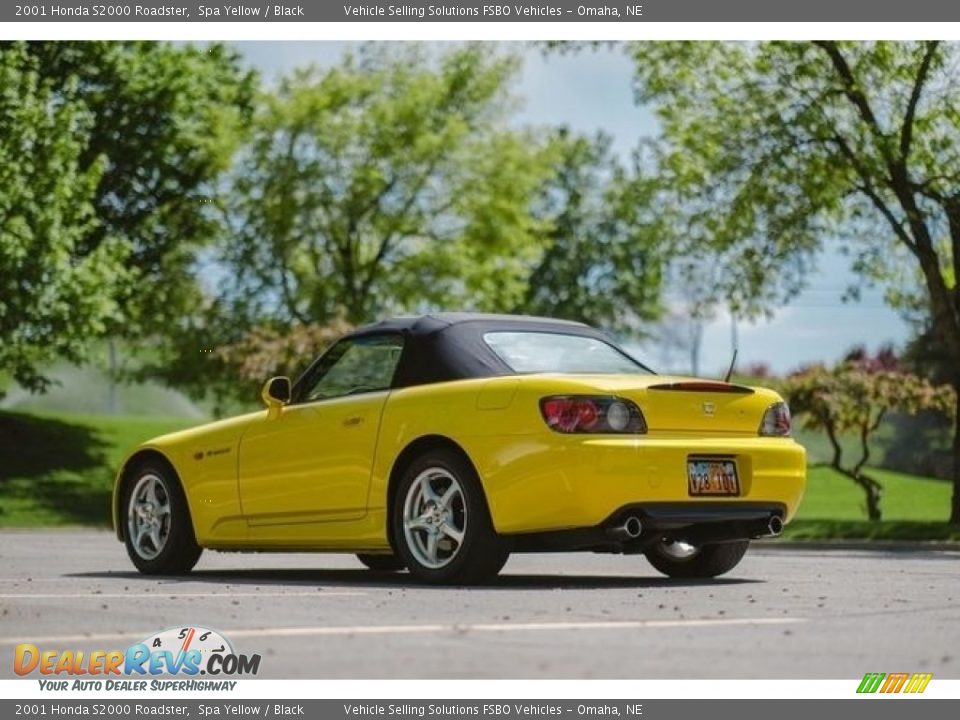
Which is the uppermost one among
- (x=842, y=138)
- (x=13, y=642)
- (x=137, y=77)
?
(x=137, y=77)

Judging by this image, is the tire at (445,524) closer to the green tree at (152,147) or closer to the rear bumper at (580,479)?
the rear bumper at (580,479)

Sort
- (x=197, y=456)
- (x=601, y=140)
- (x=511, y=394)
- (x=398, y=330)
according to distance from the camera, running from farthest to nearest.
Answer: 1. (x=601, y=140)
2. (x=197, y=456)
3. (x=398, y=330)
4. (x=511, y=394)

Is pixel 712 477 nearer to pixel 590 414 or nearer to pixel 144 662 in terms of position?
pixel 590 414

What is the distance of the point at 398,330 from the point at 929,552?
9409 millimetres

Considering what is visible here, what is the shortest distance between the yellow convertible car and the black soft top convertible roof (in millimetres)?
12

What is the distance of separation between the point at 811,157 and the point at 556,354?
49.3ft

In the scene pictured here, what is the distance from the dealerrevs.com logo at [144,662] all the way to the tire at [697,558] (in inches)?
206

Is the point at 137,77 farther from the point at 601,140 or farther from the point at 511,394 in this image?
the point at 601,140

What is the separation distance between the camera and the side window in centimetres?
1069

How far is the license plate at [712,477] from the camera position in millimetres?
9797

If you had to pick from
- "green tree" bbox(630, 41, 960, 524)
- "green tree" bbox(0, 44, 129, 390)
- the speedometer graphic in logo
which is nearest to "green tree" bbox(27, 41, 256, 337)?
"green tree" bbox(0, 44, 129, 390)

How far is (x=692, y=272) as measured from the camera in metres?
Answer: 27.4

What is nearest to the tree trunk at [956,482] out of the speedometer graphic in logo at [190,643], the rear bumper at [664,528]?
the rear bumper at [664,528]
